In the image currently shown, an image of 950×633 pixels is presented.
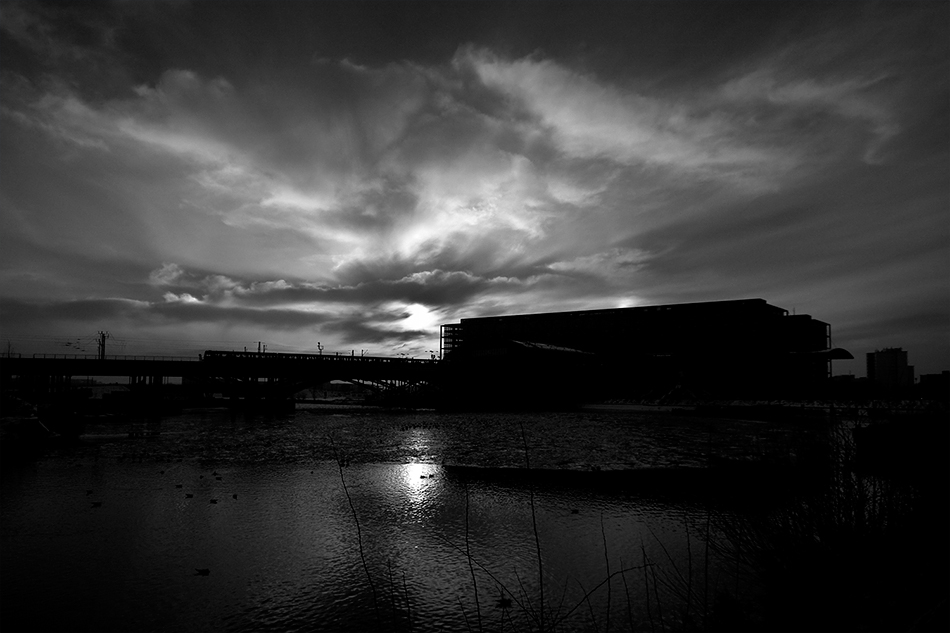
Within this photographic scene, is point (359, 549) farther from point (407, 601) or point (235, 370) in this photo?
point (235, 370)

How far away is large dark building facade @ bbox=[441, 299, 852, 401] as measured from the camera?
102506mm

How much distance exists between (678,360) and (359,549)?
114 m

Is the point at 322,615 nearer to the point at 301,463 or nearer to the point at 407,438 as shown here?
the point at 301,463

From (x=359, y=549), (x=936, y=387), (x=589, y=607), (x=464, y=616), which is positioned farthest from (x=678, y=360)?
(x=464, y=616)

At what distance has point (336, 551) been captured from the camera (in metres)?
11.7

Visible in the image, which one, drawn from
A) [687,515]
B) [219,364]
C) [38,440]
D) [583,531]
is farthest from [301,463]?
[219,364]

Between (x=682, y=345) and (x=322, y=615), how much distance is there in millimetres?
121640

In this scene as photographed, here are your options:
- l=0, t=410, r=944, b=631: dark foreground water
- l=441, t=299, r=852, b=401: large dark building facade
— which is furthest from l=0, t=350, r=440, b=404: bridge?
l=0, t=410, r=944, b=631: dark foreground water

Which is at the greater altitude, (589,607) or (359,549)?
(589,607)

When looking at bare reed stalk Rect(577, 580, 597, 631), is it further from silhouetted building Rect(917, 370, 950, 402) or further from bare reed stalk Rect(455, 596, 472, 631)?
silhouetted building Rect(917, 370, 950, 402)

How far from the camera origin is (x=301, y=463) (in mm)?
25250

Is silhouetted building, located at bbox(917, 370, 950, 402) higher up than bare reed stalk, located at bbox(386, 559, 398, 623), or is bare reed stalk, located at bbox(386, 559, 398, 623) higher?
silhouetted building, located at bbox(917, 370, 950, 402)

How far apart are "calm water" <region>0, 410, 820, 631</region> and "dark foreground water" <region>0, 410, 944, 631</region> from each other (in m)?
0.05

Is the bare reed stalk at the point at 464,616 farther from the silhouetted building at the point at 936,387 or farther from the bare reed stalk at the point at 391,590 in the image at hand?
the silhouetted building at the point at 936,387
